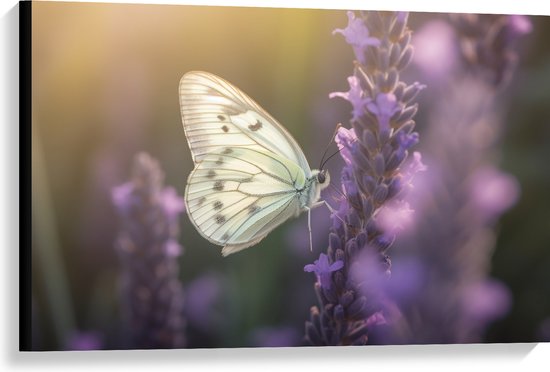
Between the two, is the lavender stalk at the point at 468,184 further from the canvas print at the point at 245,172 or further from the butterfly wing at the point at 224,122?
the butterfly wing at the point at 224,122

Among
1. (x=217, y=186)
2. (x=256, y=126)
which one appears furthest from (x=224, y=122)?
(x=217, y=186)

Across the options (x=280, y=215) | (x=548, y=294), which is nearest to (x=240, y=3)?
(x=280, y=215)

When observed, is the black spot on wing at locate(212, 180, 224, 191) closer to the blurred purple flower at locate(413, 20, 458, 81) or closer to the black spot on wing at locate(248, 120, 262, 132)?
the black spot on wing at locate(248, 120, 262, 132)

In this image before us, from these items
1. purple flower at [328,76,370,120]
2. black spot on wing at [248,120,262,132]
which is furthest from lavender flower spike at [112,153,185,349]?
purple flower at [328,76,370,120]

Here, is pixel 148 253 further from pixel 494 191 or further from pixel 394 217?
pixel 494 191

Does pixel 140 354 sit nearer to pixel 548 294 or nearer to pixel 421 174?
pixel 421 174

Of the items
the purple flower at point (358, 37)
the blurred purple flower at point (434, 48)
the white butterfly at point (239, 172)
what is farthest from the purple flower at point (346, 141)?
the blurred purple flower at point (434, 48)
